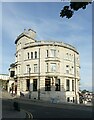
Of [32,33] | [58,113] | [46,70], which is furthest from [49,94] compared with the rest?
[58,113]

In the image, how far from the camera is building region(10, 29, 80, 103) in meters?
62.9

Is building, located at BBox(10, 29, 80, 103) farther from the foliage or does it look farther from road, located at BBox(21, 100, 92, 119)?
the foliage

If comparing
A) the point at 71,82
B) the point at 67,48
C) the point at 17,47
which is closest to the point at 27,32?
the point at 17,47

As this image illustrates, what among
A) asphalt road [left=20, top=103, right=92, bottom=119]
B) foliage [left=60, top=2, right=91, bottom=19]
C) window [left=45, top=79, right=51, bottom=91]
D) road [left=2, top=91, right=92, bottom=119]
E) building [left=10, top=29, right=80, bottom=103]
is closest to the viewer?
foliage [left=60, top=2, right=91, bottom=19]

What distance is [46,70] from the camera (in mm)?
63156

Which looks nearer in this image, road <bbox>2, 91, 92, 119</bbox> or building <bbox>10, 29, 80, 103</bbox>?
road <bbox>2, 91, 92, 119</bbox>

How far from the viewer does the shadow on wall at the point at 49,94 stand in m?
62.4

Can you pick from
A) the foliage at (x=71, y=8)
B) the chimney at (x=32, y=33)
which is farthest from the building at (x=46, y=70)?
the foliage at (x=71, y=8)

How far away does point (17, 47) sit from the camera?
235 ft

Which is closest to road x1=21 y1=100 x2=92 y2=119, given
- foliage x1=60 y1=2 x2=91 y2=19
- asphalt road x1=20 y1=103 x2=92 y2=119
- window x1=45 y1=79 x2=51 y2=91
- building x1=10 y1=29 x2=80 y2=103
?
asphalt road x1=20 y1=103 x2=92 y2=119

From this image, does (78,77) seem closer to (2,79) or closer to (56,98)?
(56,98)

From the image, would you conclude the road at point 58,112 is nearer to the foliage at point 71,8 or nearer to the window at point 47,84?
the foliage at point 71,8

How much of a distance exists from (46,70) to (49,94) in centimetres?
522

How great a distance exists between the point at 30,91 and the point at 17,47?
12960mm
